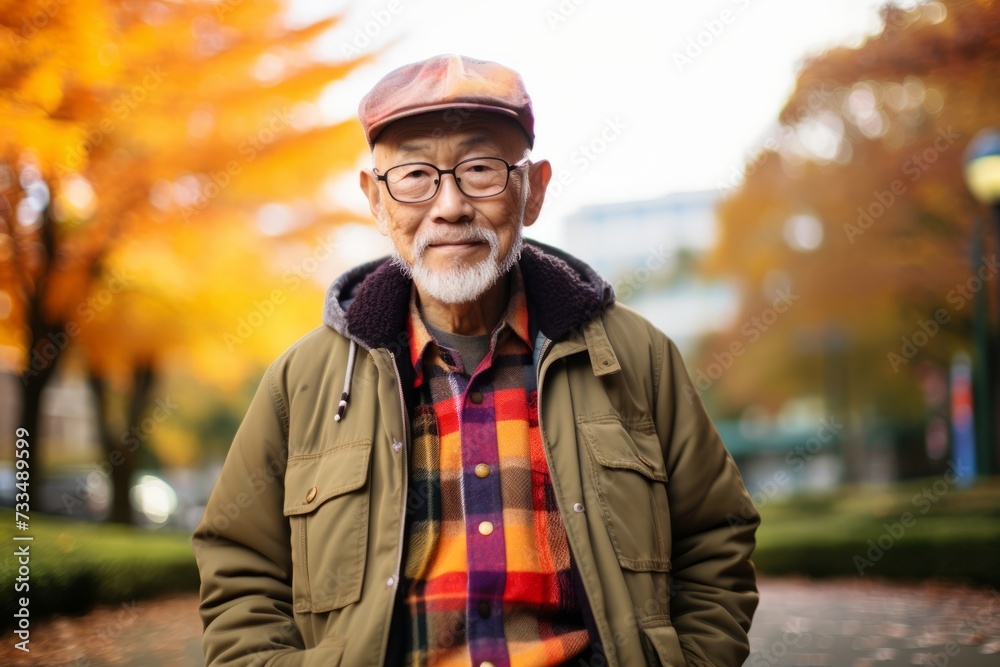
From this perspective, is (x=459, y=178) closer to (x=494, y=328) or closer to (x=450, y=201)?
(x=450, y=201)

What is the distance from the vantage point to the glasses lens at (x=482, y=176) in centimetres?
247

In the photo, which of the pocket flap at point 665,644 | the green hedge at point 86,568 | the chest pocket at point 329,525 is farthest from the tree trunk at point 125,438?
the pocket flap at point 665,644

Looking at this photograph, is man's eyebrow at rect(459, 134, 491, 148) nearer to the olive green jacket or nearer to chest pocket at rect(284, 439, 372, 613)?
the olive green jacket

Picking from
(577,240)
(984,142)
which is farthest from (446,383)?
(577,240)

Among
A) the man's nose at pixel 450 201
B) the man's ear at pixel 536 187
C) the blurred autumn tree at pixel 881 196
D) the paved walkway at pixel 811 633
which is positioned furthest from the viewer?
the blurred autumn tree at pixel 881 196

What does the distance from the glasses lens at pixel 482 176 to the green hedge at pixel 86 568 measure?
19.5ft

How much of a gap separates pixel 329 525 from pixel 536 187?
116 cm

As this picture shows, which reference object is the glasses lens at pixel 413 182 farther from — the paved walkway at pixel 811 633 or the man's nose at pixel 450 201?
the paved walkway at pixel 811 633

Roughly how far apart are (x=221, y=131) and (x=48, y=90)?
1.72m

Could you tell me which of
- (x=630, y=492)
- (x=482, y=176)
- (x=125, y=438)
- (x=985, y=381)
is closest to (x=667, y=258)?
(x=985, y=381)

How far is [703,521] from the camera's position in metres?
2.54

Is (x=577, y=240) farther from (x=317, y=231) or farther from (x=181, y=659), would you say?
(x=181, y=659)

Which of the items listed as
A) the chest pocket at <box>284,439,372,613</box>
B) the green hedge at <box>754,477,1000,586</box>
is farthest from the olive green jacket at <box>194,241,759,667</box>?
the green hedge at <box>754,477,1000,586</box>

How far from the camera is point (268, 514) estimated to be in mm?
2443
